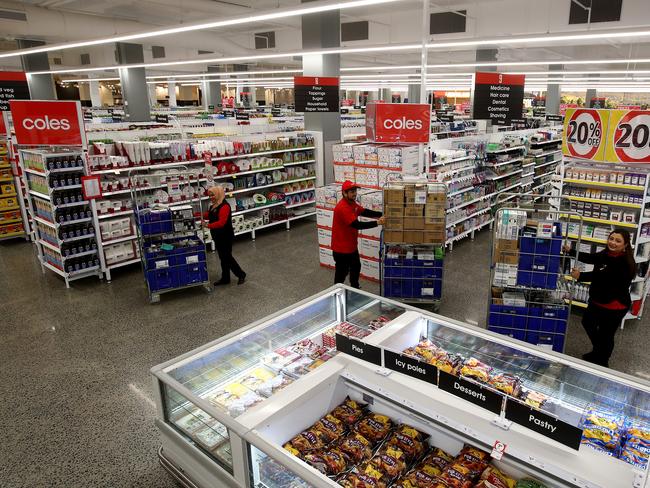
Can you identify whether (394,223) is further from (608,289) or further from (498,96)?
(498,96)

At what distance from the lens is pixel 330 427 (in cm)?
289

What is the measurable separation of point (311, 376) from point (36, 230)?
775cm

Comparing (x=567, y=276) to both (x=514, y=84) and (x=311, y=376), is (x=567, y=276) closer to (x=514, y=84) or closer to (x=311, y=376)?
(x=311, y=376)

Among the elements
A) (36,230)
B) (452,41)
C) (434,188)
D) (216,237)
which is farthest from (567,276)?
(36,230)

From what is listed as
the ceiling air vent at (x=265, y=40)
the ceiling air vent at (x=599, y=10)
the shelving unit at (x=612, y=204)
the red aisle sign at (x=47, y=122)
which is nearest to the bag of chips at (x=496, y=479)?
the shelving unit at (x=612, y=204)

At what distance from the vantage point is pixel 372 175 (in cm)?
801

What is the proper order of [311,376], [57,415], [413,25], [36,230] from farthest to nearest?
1. [413,25]
2. [36,230]
3. [57,415]
4. [311,376]

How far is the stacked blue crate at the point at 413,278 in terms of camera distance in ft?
21.9

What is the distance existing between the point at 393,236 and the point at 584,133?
9.95 ft

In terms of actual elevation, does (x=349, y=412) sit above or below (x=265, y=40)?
below

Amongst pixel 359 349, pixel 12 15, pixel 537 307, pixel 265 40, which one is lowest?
pixel 537 307

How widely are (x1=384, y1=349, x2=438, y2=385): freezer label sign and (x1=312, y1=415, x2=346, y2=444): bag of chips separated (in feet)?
1.57

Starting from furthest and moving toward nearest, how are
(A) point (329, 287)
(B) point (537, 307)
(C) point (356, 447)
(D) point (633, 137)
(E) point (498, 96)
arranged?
(E) point (498, 96), (D) point (633, 137), (A) point (329, 287), (B) point (537, 307), (C) point (356, 447)

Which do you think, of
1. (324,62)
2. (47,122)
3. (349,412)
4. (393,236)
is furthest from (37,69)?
(349,412)
